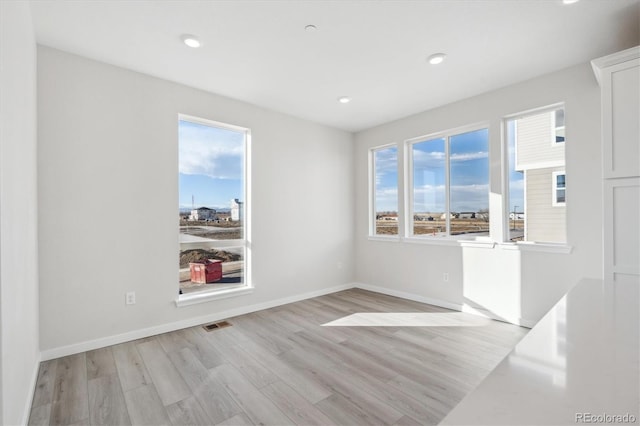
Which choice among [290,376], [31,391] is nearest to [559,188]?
[290,376]

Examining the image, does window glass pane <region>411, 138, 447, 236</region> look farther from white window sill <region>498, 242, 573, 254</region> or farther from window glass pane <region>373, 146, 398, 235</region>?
white window sill <region>498, 242, 573, 254</region>

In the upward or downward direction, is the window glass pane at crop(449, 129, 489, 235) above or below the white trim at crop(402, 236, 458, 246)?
above

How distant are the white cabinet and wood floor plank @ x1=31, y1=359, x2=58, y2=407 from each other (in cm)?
406

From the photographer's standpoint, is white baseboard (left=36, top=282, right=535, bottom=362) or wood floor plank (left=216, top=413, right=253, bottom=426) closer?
wood floor plank (left=216, top=413, right=253, bottom=426)

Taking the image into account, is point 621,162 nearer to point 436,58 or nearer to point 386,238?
point 436,58

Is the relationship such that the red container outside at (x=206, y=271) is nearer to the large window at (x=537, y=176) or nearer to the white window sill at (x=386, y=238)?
the white window sill at (x=386, y=238)

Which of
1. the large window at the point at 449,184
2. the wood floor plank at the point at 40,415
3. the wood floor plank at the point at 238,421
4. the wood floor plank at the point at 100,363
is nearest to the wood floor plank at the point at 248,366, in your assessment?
the wood floor plank at the point at 238,421

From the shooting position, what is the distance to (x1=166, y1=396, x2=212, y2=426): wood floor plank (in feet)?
6.01

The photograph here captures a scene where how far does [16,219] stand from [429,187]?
4296 mm

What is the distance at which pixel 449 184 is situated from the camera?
4180 millimetres

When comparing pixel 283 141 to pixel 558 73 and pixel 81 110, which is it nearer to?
pixel 81 110

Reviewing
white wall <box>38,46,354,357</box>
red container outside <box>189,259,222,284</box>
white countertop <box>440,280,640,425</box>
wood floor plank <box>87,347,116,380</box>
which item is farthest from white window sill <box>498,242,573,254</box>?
wood floor plank <box>87,347,116,380</box>

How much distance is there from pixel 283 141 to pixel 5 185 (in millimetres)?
3243

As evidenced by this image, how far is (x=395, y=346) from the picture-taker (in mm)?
2863
